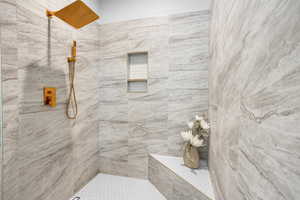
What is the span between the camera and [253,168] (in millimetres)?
500

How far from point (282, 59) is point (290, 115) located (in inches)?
5.8

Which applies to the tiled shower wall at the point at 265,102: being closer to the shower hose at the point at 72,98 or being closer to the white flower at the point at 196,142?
the white flower at the point at 196,142

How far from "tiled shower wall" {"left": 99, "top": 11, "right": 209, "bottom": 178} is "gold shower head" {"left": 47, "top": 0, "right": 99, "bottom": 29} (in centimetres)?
66

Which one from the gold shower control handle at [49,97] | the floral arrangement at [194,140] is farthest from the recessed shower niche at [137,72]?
the gold shower control handle at [49,97]

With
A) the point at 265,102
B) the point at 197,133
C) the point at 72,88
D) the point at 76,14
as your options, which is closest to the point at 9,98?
the point at 72,88

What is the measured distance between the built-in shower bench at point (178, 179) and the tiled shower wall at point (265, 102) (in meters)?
0.49

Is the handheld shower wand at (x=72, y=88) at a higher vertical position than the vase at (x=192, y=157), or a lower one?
higher

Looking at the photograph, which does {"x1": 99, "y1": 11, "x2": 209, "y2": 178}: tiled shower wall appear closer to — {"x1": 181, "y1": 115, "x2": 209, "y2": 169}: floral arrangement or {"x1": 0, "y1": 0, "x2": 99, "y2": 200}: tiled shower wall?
{"x1": 181, "y1": 115, "x2": 209, "y2": 169}: floral arrangement

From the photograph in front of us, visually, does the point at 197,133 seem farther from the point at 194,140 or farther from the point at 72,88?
the point at 72,88

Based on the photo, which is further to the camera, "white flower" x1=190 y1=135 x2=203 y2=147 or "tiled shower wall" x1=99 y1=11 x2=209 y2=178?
"tiled shower wall" x1=99 y1=11 x2=209 y2=178

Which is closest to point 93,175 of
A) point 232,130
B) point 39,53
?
point 39,53

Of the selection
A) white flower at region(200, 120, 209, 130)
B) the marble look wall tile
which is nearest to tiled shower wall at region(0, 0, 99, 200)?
the marble look wall tile

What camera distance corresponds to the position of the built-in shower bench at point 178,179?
3.86 feet

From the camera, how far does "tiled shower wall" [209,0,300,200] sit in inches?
13.0
